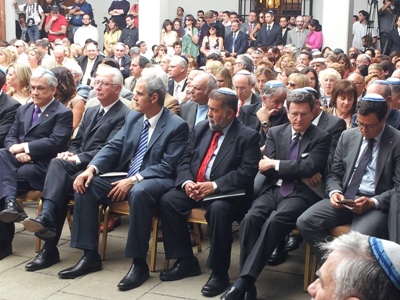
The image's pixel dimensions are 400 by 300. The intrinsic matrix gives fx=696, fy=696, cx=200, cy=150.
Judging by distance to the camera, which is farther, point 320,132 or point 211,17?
point 211,17

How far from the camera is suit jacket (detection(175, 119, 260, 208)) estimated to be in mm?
5023

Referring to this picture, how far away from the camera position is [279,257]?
537 centimetres

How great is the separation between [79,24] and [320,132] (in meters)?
13.8

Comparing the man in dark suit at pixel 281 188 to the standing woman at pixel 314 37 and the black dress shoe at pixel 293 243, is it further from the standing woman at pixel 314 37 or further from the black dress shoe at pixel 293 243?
the standing woman at pixel 314 37

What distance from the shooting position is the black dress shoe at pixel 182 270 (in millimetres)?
5039

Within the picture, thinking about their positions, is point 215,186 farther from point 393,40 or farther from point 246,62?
point 393,40

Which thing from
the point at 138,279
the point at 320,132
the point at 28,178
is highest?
the point at 320,132

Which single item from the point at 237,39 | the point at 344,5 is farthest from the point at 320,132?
the point at 237,39

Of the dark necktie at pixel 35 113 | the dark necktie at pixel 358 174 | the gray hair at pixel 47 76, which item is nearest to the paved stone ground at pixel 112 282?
the dark necktie at pixel 358 174

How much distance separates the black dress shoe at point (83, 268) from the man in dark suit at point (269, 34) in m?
11.3

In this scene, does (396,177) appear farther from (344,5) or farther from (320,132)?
(344,5)

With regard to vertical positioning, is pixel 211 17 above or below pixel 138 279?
above

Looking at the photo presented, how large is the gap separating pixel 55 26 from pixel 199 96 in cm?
1238

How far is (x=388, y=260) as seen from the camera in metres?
2.04
